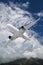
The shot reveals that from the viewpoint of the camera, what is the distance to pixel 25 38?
127m

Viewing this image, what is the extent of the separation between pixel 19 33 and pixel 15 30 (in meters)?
5.45

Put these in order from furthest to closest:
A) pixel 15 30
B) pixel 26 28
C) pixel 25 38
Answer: pixel 25 38 → pixel 15 30 → pixel 26 28

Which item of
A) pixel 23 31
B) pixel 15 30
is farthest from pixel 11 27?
pixel 23 31

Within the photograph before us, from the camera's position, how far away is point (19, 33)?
372 ft

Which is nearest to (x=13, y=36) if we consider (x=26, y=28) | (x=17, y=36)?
(x=17, y=36)

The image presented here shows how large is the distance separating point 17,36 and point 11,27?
10780 mm

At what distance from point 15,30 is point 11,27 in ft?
20.6

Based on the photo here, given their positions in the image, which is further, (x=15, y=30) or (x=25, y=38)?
(x=25, y=38)

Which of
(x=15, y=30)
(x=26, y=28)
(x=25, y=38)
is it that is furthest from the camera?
(x=25, y=38)

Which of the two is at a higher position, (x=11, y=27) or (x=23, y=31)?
(x=11, y=27)

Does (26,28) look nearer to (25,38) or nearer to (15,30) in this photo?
(15,30)

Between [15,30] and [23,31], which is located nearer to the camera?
[23,31]

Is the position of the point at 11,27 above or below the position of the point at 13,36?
above

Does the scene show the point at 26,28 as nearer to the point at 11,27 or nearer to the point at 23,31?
the point at 23,31
